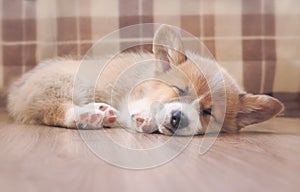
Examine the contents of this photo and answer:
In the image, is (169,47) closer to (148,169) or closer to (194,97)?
(194,97)

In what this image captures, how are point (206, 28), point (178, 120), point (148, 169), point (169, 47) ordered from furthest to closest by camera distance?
point (206, 28), point (169, 47), point (178, 120), point (148, 169)

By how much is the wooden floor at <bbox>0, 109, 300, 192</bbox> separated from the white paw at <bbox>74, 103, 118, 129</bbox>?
32mm

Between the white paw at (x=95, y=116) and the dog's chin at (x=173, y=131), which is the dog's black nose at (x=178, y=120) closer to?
the dog's chin at (x=173, y=131)

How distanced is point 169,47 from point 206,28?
1.39 feet

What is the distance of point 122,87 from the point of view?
153 centimetres

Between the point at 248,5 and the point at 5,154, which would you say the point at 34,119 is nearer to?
the point at 5,154

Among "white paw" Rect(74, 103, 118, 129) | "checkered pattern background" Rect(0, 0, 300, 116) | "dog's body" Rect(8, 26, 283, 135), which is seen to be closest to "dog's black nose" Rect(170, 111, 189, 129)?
"dog's body" Rect(8, 26, 283, 135)

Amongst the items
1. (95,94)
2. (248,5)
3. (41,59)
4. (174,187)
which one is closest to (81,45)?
(41,59)

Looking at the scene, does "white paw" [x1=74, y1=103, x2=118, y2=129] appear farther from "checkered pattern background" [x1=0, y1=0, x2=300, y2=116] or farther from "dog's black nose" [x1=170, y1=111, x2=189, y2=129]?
"checkered pattern background" [x1=0, y1=0, x2=300, y2=116]

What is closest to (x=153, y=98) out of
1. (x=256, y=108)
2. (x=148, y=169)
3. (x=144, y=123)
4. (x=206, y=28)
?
(x=144, y=123)

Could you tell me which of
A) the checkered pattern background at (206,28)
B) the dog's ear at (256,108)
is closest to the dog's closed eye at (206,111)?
the dog's ear at (256,108)

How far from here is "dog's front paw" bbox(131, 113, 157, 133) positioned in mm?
1374

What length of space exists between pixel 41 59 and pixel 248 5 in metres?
0.79

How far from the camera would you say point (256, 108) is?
1504mm
